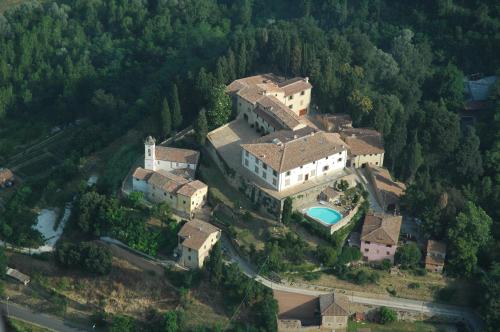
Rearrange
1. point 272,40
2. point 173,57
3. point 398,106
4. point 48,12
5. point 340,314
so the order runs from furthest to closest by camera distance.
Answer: point 48,12, point 173,57, point 272,40, point 398,106, point 340,314

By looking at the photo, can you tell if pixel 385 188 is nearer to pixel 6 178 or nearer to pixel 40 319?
pixel 40 319

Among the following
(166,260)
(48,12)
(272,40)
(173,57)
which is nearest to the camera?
(166,260)

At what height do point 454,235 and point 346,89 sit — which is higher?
point 346,89

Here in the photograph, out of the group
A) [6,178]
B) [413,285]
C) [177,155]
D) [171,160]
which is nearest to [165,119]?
[177,155]

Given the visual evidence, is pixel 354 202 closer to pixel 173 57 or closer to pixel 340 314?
pixel 340 314

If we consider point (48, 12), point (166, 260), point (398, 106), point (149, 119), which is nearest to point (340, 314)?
point (166, 260)

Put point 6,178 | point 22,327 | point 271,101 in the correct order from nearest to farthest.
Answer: point 22,327, point 271,101, point 6,178

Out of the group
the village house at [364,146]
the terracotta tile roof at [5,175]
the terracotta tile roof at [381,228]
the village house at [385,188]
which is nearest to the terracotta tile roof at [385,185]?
the village house at [385,188]

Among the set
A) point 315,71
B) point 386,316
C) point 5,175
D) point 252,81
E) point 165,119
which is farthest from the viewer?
point 5,175
